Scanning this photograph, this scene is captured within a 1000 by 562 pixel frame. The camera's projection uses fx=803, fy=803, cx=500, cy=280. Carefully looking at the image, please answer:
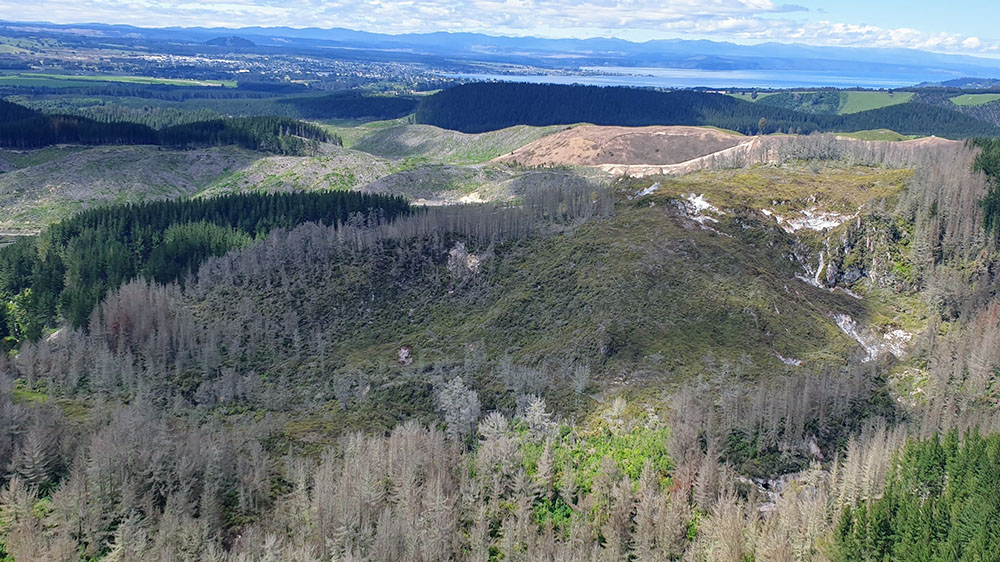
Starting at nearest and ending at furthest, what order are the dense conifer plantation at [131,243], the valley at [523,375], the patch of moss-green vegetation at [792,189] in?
1. the valley at [523,375]
2. the dense conifer plantation at [131,243]
3. the patch of moss-green vegetation at [792,189]

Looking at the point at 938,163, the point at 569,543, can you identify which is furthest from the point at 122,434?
the point at 938,163

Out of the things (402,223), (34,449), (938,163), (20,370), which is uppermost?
(938,163)

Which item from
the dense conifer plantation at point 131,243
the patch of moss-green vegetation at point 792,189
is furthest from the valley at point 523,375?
the patch of moss-green vegetation at point 792,189

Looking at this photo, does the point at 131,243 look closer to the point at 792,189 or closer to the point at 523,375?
the point at 523,375

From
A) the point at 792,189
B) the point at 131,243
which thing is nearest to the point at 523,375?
the point at 792,189

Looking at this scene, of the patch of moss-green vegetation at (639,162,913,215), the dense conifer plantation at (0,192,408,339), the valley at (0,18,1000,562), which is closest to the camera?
the valley at (0,18,1000,562)

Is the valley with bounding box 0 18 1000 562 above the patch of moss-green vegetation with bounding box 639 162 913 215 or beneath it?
beneath

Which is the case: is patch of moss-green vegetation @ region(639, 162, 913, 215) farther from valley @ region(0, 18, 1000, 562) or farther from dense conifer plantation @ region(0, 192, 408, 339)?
dense conifer plantation @ region(0, 192, 408, 339)

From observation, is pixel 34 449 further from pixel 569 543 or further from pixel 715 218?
pixel 715 218

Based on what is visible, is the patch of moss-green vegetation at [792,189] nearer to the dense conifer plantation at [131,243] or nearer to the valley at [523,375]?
the valley at [523,375]

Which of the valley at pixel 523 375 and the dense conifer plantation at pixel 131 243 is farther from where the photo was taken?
the dense conifer plantation at pixel 131 243

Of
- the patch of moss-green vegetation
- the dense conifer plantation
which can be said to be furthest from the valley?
the patch of moss-green vegetation
